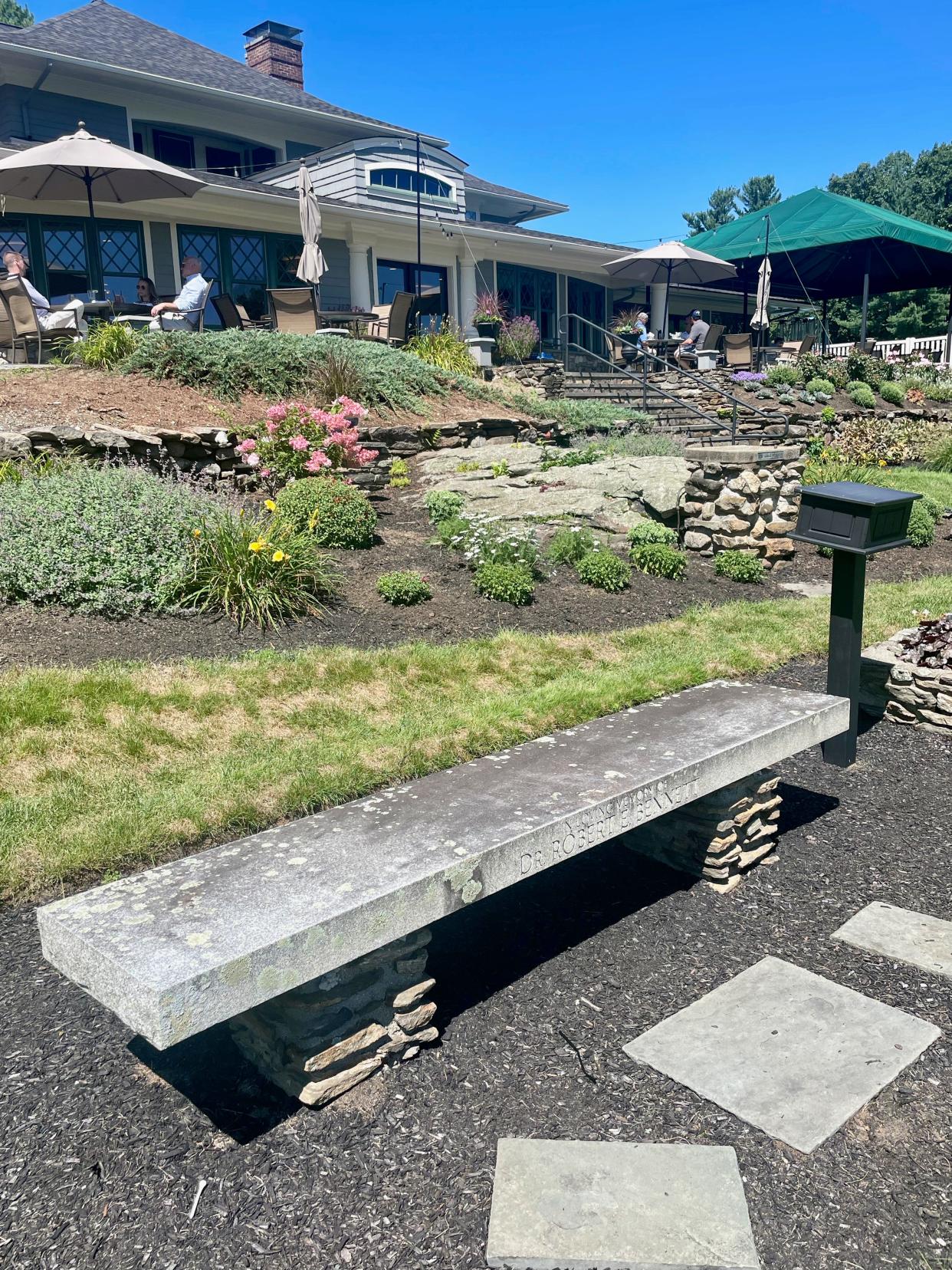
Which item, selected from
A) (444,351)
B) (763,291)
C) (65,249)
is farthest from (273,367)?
(763,291)

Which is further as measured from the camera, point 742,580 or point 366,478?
point 366,478

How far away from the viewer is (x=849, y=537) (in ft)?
15.3

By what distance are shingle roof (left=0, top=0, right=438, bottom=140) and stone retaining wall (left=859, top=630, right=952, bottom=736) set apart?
18.2 m

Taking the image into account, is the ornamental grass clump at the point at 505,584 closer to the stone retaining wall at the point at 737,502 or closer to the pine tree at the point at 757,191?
the stone retaining wall at the point at 737,502

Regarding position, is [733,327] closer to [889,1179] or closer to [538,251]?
[538,251]

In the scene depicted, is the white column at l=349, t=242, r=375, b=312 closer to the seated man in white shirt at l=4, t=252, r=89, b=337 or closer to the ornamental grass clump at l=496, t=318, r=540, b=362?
the ornamental grass clump at l=496, t=318, r=540, b=362

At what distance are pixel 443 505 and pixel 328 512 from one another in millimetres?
1467

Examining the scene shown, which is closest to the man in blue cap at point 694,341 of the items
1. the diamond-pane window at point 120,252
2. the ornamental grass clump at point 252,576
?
the diamond-pane window at point 120,252

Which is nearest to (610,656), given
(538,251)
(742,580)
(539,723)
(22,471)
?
(539,723)

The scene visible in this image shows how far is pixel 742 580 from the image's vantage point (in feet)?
29.0

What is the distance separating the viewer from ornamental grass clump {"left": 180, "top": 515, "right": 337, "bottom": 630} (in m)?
6.51

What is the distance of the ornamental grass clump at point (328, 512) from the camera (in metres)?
8.11

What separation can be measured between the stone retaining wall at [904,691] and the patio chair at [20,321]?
1011 centimetres

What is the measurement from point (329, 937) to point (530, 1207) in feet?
2.64
